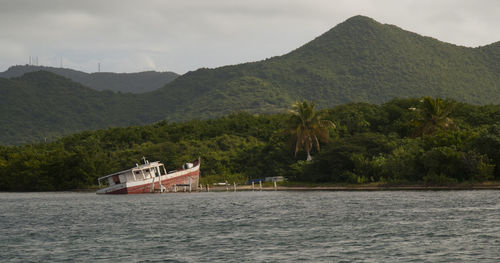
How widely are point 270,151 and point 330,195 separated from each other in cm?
2857

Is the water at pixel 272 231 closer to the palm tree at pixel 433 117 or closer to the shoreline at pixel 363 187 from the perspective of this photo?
the shoreline at pixel 363 187

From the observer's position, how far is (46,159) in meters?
108

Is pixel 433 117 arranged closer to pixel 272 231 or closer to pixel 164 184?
pixel 164 184

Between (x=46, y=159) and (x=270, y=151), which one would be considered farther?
(x=46, y=159)

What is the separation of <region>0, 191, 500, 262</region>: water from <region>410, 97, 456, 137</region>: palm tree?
1751 centimetres

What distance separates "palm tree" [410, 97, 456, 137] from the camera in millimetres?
80312

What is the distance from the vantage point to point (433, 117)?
80.8m

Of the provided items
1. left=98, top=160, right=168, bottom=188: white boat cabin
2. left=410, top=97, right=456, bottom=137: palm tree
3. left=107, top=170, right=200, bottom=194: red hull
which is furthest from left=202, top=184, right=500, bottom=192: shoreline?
left=410, top=97, right=456, bottom=137: palm tree

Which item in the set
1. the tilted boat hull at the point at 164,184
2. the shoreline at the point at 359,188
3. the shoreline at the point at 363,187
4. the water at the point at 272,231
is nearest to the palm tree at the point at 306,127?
the shoreline at the point at 363,187

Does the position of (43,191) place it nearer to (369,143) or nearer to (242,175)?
(242,175)

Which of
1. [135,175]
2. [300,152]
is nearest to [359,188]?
[300,152]

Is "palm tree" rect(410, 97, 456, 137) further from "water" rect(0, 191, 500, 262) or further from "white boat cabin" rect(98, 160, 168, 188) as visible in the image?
"white boat cabin" rect(98, 160, 168, 188)

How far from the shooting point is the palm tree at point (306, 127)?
3558 inches

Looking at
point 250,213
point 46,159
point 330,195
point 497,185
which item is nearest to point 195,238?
point 250,213
